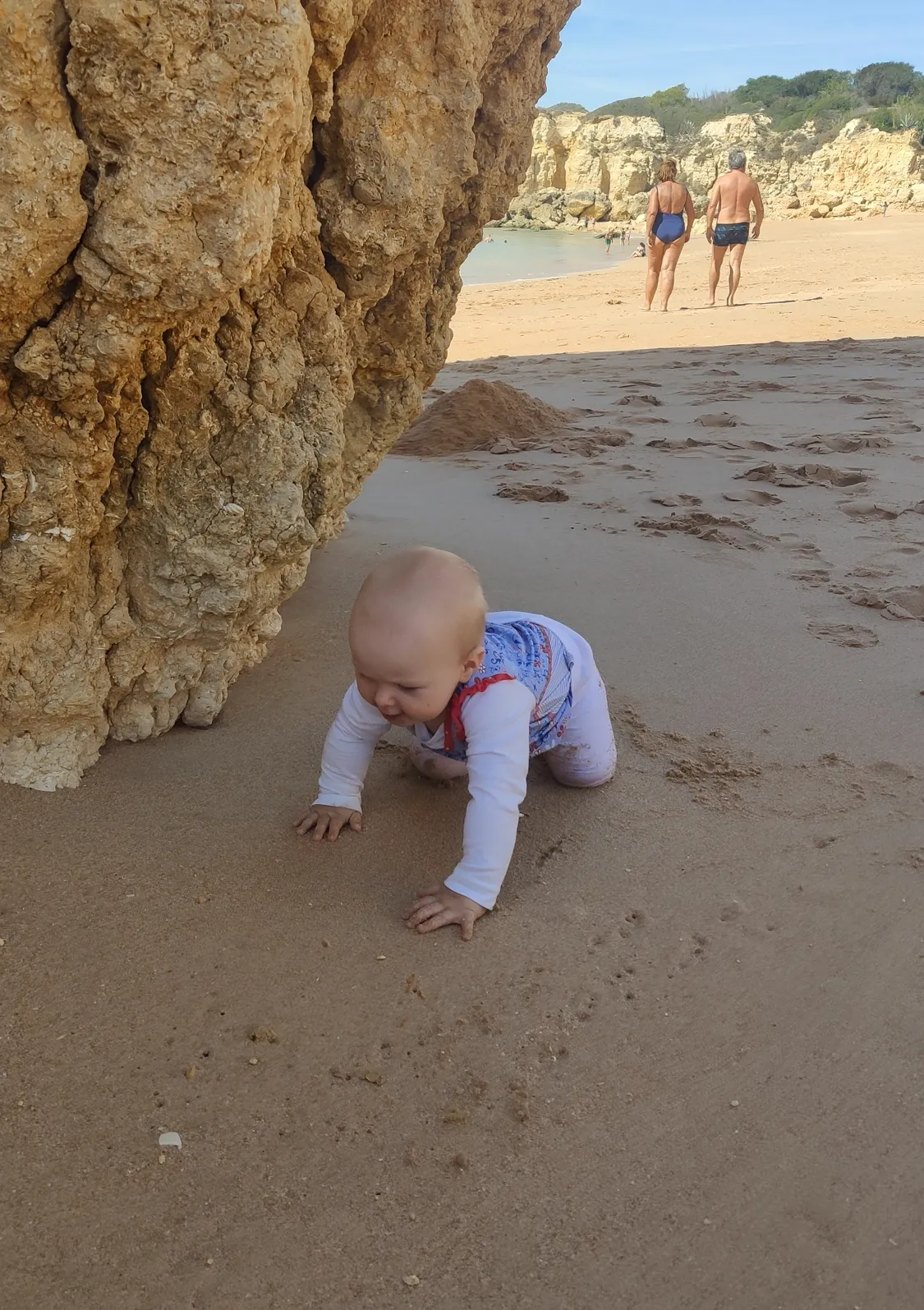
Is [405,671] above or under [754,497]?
above

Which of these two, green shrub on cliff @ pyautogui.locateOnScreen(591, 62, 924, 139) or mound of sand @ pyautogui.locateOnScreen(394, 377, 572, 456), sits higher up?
green shrub on cliff @ pyautogui.locateOnScreen(591, 62, 924, 139)

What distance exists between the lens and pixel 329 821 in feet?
7.44

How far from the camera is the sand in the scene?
4.58 ft

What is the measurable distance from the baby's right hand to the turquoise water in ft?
54.8

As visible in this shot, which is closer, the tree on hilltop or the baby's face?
the baby's face

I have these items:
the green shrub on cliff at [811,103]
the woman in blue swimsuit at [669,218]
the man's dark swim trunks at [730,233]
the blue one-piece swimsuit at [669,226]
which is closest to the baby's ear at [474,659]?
the woman in blue swimsuit at [669,218]

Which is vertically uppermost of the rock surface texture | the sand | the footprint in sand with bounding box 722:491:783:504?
the rock surface texture

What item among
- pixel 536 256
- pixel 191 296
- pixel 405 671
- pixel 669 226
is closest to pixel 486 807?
pixel 405 671

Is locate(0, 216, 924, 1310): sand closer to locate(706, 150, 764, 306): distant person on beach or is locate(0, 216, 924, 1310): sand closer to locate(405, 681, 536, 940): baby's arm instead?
locate(405, 681, 536, 940): baby's arm

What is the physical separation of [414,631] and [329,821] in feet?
1.82

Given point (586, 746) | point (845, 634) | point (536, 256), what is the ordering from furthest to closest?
point (536, 256), point (845, 634), point (586, 746)

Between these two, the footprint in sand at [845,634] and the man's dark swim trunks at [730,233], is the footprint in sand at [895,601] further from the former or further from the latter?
the man's dark swim trunks at [730,233]

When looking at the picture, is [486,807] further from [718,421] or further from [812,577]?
[718,421]

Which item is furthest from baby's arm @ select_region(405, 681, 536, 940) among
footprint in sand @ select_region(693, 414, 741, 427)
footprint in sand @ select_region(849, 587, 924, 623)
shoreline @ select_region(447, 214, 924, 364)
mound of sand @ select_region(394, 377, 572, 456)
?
shoreline @ select_region(447, 214, 924, 364)
